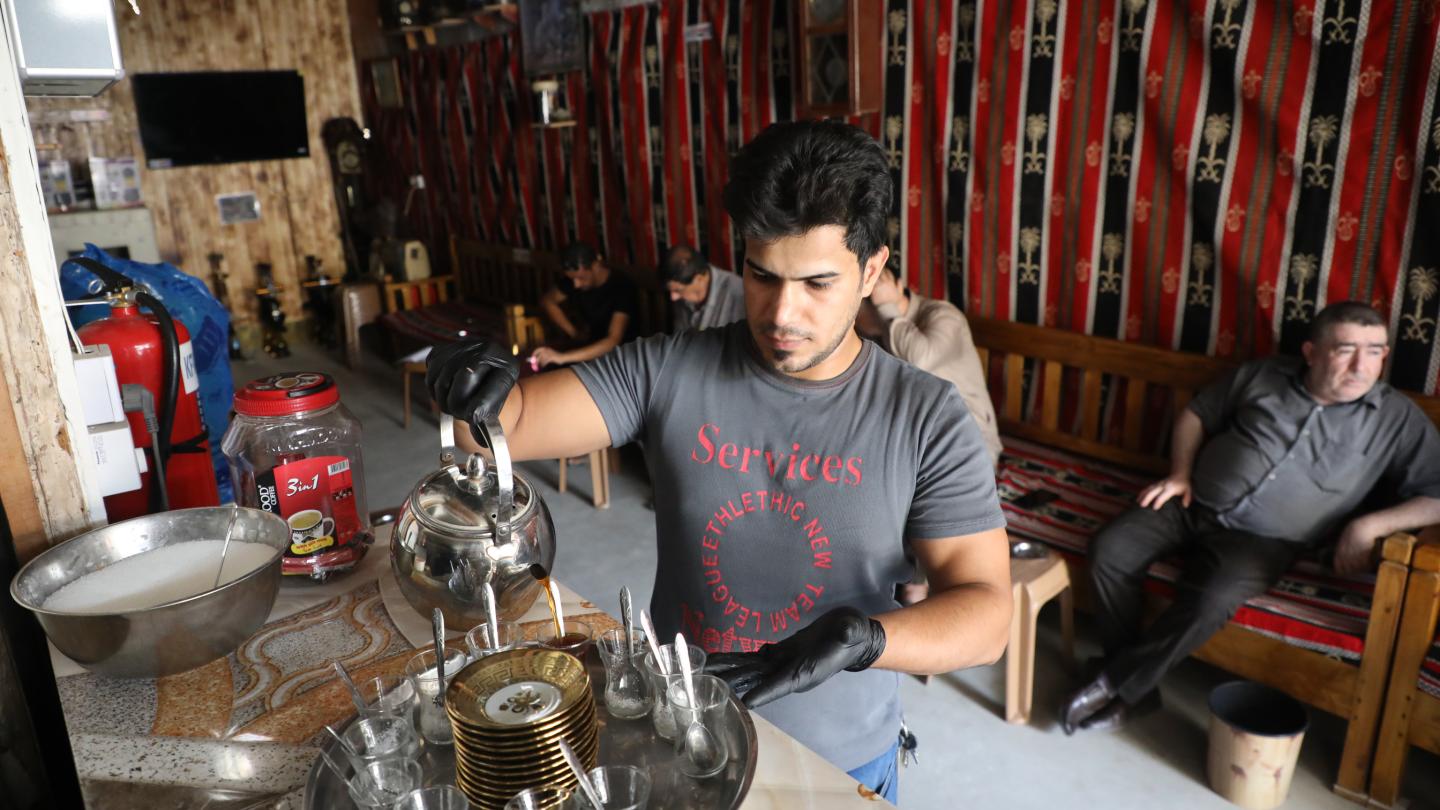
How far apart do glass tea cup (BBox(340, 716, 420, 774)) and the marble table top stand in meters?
0.08

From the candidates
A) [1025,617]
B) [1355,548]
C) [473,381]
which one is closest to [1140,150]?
[1355,548]

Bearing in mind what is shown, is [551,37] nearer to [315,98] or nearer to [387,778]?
[315,98]

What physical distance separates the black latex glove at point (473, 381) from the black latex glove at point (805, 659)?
0.49 meters

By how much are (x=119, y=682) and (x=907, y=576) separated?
122cm

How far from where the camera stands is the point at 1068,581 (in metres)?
3.03

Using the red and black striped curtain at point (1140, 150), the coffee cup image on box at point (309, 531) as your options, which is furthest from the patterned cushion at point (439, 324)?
the coffee cup image on box at point (309, 531)

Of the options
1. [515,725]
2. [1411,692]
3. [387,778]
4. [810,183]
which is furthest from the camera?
[1411,692]

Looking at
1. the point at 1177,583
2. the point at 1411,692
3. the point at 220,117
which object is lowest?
the point at 1411,692

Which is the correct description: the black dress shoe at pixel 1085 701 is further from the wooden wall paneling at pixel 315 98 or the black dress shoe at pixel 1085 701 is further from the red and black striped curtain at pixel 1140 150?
the wooden wall paneling at pixel 315 98

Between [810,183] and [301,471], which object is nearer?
[810,183]

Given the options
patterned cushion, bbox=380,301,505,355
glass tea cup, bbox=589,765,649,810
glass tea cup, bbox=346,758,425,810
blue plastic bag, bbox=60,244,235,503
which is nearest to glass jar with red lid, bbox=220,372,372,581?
glass tea cup, bbox=346,758,425,810

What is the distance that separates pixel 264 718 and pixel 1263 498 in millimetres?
2768

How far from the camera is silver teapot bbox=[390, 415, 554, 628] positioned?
4.40 feet

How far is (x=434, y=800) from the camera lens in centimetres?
100
